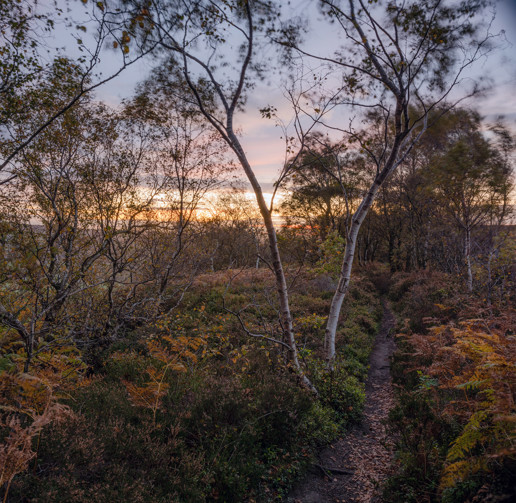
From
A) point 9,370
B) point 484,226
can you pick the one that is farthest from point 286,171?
point 484,226

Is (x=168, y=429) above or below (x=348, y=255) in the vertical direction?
below

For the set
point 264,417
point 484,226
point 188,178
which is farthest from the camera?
point 484,226

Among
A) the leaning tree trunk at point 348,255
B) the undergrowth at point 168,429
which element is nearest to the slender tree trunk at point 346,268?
the leaning tree trunk at point 348,255

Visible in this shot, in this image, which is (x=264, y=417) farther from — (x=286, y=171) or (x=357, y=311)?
(x=357, y=311)

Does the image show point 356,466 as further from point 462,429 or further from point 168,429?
point 168,429

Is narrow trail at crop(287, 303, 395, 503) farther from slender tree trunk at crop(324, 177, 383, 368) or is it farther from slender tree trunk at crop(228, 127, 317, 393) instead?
slender tree trunk at crop(324, 177, 383, 368)

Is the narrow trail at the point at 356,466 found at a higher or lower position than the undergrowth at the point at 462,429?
lower

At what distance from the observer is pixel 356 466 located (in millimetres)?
4766

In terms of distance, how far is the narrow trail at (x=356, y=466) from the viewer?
4.12m

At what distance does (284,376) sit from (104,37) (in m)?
6.88

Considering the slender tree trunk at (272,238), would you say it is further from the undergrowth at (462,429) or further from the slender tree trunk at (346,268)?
the undergrowth at (462,429)

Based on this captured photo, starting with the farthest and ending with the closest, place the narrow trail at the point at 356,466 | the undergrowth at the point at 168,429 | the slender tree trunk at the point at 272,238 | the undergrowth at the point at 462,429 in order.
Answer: the slender tree trunk at the point at 272,238 < the narrow trail at the point at 356,466 < the undergrowth at the point at 168,429 < the undergrowth at the point at 462,429

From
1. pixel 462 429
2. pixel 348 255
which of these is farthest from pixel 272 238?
pixel 462 429

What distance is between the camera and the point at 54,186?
7246 mm
